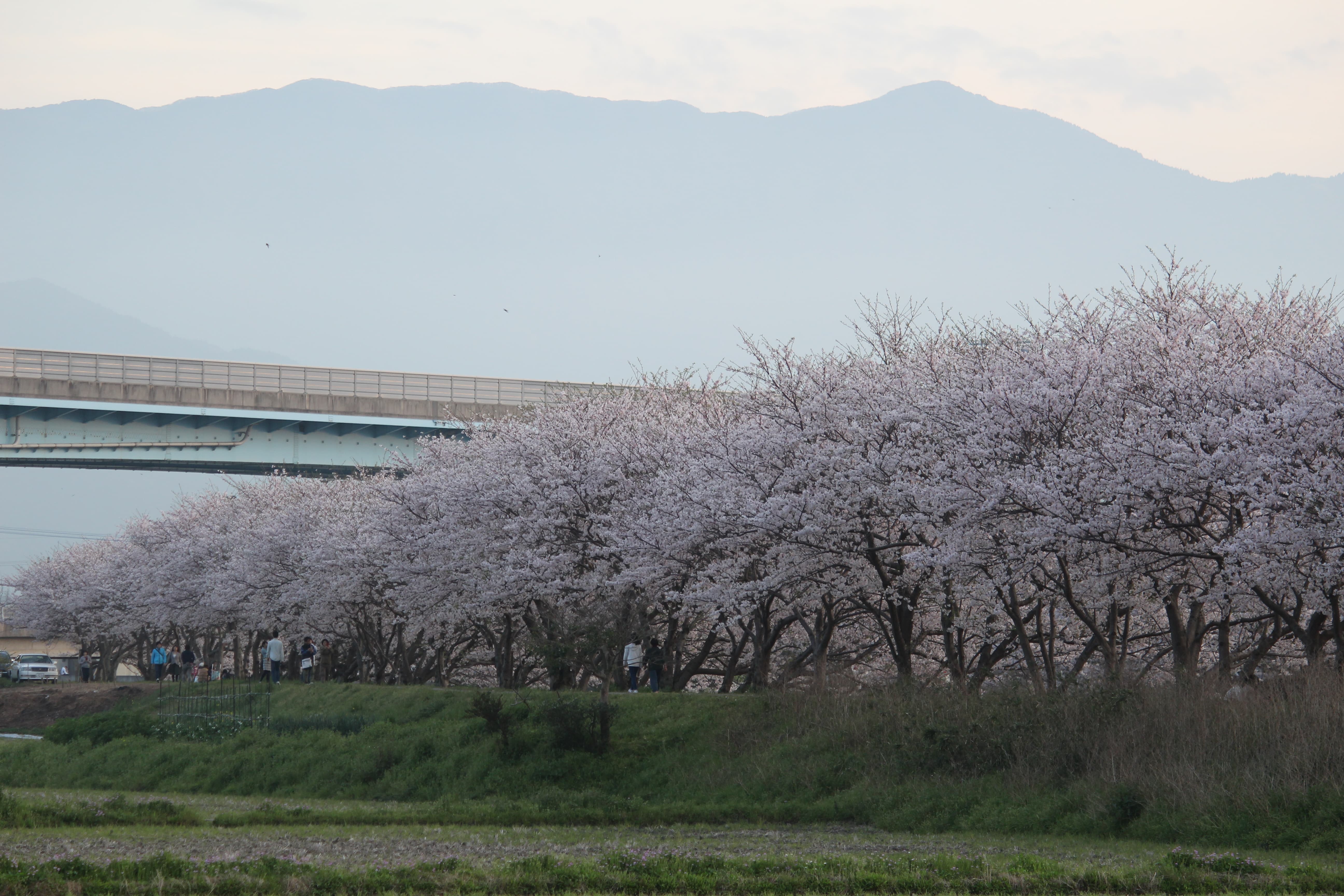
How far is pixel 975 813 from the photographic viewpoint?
745 inches

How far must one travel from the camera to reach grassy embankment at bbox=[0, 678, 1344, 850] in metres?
16.3

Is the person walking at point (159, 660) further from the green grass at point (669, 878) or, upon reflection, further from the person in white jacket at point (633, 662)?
the green grass at point (669, 878)

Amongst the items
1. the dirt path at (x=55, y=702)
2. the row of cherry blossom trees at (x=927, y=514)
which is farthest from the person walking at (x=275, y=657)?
the dirt path at (x=55, y=702)

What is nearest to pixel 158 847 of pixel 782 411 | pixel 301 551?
pixel 782 411

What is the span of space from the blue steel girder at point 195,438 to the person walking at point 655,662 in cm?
1414

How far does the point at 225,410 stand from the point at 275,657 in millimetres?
11279

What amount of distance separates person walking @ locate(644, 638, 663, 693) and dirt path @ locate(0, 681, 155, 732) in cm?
2573

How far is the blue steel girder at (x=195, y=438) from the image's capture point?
49.2m

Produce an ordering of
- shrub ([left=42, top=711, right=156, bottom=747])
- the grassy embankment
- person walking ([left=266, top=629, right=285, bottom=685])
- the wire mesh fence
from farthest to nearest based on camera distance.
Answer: person walking ([left=266, top=629, right=285, bottom=685]) → shrub ([left=42, top=711, right=156, bottom=747]) → the wire mesh fence → the grassy embankment

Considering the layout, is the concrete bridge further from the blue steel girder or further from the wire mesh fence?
the wire mesh fence

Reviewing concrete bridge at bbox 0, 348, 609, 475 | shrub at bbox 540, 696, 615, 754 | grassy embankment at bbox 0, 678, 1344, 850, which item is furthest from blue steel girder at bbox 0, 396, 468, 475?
shrub at bbox 540, 696, 615, 754

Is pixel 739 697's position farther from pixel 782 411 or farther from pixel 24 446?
pixel 24 446

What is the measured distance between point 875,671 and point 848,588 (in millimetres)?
10721

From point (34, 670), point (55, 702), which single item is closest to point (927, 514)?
point (55, 702)
